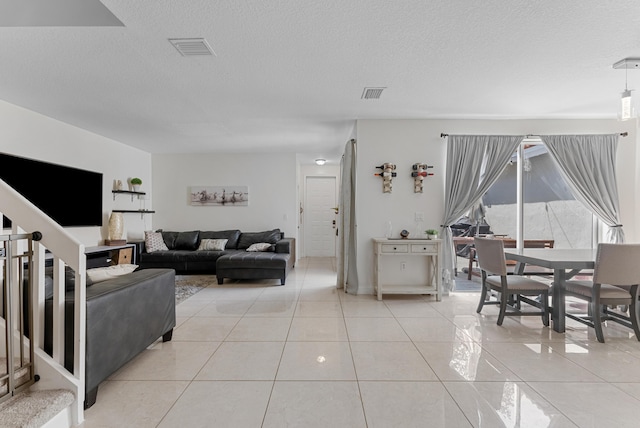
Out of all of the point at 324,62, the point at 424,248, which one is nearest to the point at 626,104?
the point at 424,248

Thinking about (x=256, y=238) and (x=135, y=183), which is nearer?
(x=135, y=183)

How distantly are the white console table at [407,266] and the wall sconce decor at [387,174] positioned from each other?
0.73 meters

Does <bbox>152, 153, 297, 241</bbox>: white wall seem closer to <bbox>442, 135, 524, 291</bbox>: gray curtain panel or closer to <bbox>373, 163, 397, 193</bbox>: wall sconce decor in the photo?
<bbox>373, 163, 397, 193</bbox>: wall sconce decor

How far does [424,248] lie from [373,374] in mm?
2310

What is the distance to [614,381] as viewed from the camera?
2191mm

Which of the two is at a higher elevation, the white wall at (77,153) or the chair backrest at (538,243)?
the white wall at (77,153)

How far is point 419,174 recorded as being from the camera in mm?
4504

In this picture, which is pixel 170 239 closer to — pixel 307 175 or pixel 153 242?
pixel 153 242

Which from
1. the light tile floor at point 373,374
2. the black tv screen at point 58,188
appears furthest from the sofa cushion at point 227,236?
the light tile floor at point 373,374

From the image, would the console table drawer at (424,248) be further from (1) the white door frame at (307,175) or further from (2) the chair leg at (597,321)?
(1) the white door frame at (307,175)

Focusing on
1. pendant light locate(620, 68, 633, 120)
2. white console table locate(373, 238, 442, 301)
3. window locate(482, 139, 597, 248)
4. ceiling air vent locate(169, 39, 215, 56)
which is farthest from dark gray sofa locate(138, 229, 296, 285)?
pendant light locate(620, 68, 633, 120)

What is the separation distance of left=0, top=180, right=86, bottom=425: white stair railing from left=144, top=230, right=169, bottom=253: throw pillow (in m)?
4.46

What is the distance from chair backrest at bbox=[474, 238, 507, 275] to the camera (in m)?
3.25

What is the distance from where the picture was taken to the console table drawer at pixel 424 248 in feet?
13.9
